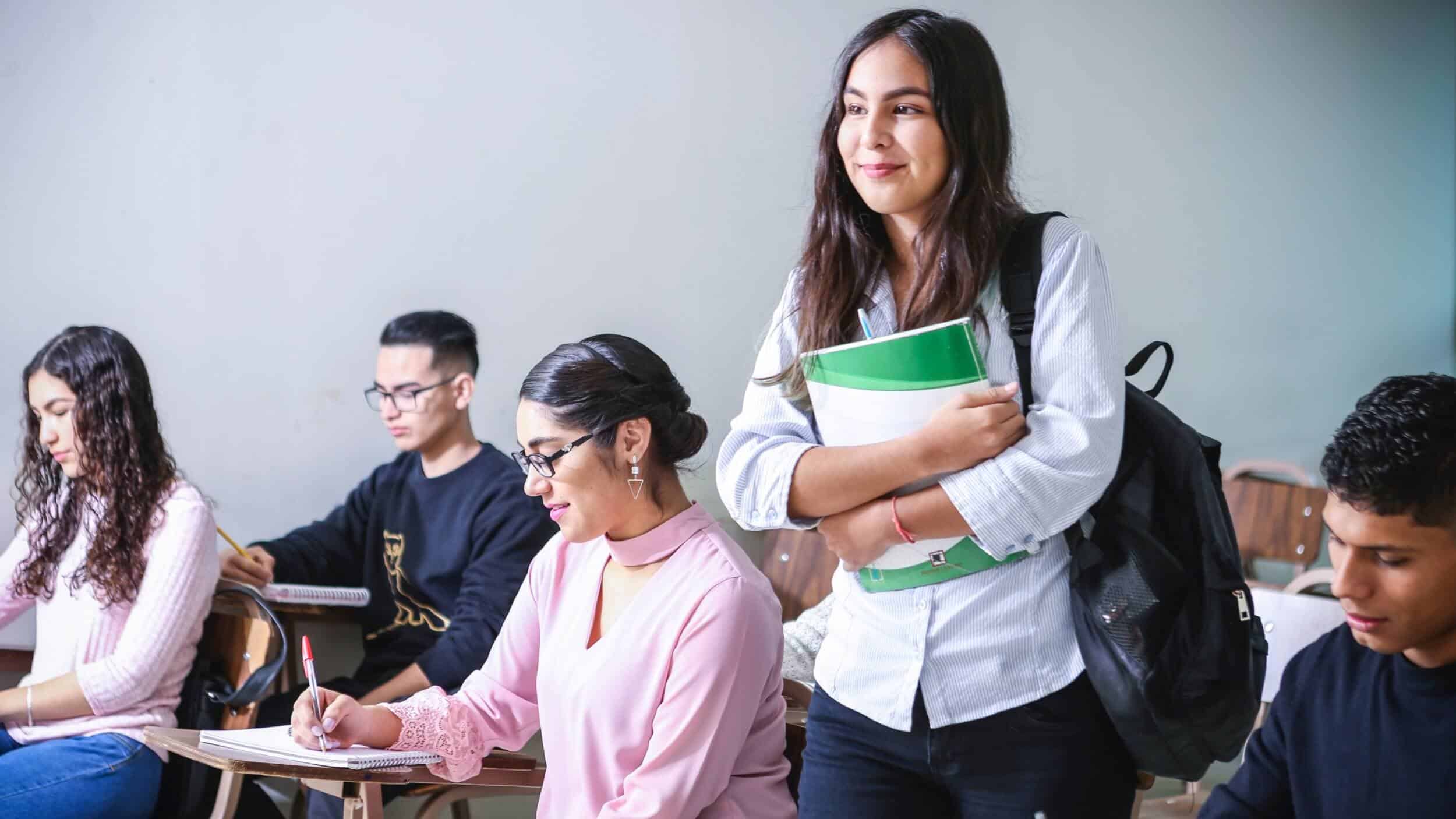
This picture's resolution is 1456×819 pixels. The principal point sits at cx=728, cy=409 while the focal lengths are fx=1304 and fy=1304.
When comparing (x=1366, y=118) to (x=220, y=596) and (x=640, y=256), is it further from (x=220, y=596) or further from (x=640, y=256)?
(x=220, y=596)

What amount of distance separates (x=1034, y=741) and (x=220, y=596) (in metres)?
1.82

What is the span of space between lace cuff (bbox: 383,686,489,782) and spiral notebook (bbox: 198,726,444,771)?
16 millimetres

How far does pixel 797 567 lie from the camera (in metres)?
3.40

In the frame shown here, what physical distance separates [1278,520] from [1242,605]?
2.95m

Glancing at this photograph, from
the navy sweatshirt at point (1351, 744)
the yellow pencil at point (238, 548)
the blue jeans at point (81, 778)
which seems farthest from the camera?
the yellow pencil at point (238, 548)

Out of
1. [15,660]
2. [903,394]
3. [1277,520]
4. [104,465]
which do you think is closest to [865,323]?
[903,394]

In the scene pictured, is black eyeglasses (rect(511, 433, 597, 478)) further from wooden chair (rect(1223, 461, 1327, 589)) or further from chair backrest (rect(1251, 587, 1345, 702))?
wooden chair (rect(1223, 461, 1327, 589))

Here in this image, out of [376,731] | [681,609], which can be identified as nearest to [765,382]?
[681,609]

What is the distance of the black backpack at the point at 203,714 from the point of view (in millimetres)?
2363

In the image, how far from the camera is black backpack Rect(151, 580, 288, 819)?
2363 mm

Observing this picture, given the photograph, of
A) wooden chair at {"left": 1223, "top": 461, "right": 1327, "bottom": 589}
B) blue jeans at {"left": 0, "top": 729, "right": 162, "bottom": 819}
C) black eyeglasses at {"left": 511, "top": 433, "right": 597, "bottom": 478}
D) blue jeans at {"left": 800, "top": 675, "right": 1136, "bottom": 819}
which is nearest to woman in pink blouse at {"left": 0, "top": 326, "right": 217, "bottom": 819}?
blue jeans at {"left": 0, "top": 729, "right": 162, "bottom": 819}

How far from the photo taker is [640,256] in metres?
3.33

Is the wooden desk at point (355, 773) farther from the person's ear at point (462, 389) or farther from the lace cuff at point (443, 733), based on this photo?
the person's ear at point (462, 389)

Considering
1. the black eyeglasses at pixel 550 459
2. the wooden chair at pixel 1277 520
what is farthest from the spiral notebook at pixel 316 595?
the wooden chair at pixel 1277 520
